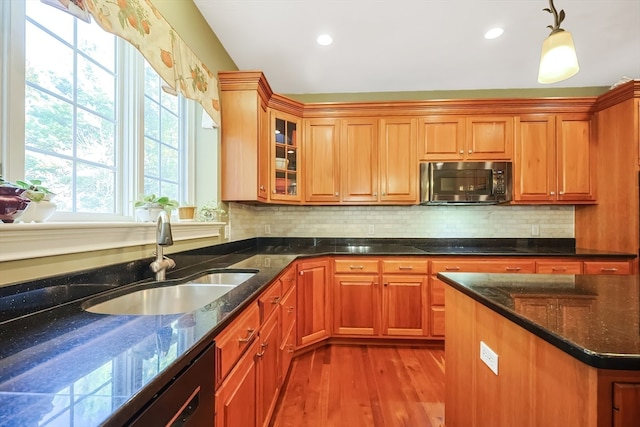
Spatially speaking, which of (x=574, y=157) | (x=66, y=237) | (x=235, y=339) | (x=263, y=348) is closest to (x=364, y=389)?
(x=263, y=348)

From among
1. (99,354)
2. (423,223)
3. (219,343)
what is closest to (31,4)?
(99,354)

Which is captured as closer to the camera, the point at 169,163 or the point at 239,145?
the point at 169,163

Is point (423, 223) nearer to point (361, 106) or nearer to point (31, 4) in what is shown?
point (361, 106)

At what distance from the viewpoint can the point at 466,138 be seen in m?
2.94

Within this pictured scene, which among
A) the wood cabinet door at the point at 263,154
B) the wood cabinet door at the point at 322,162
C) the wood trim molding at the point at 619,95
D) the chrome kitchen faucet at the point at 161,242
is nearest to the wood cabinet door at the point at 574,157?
the wood trim molding at the point at 619,95

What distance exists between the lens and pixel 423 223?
324 centimetres

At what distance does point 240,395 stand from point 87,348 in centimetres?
60

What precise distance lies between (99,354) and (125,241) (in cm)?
81

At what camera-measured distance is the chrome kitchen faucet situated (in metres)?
1.37

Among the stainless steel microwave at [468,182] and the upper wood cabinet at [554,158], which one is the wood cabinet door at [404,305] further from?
the upper wood cabinet at [554,158]

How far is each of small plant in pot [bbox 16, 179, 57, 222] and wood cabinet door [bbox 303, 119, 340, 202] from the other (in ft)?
7.29

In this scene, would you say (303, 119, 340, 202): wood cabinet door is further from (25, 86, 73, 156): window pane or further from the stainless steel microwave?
(25, 86, 73, 156): window pane

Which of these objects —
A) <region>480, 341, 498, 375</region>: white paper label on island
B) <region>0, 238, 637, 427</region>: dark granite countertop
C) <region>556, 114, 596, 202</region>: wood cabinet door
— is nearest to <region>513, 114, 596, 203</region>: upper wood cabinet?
<region>556, 114, 596, 202</region>: wood cabinet door

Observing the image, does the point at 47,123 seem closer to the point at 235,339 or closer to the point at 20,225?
the point at 20,225
